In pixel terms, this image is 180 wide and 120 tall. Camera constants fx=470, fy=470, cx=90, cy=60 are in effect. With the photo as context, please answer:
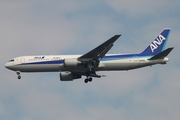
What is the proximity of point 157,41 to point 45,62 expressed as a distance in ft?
49.3

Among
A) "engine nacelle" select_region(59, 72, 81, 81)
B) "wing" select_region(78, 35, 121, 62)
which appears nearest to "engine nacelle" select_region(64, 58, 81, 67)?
"wing" select_region(78, 35, 121, 62)

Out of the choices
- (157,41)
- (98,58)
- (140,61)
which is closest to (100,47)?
(98,58)

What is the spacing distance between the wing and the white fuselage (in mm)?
1256

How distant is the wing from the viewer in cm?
5397

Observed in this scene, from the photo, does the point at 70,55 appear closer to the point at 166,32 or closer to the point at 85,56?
the point at 85,56

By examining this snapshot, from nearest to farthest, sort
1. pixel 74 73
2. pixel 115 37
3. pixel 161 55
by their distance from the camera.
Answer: pixel 115 37 < pixel 161 55 < pixel 74 73

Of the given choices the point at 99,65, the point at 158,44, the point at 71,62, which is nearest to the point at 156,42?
the point at 158,44

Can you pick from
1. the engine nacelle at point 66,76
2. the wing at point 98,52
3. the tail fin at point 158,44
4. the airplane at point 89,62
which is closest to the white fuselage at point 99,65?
the airplane at point 89,62

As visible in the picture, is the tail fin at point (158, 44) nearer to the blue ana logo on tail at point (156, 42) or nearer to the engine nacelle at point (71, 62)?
the blue ana logo on tail at point (156, 42)

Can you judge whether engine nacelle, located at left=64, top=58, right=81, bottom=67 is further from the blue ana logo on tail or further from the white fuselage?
the blue ana logo on tail

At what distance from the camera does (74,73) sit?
2414 inches

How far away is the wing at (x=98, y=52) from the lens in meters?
54.0

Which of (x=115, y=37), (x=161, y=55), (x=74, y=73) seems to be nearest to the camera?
(x=115, y=37)

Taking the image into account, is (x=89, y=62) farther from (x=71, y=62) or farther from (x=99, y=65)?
(x=71, y=62)
